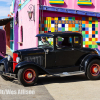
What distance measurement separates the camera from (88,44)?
40.2ft

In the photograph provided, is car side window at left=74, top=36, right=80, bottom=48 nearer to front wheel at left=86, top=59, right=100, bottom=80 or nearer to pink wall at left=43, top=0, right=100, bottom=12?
front wheel at left=86, top=59, right=100, bottom=80

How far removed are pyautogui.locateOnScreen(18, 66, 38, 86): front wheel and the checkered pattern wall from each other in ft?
15.7

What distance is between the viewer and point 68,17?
12.0 metres

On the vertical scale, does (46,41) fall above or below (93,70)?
above

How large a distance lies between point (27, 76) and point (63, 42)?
1.77 metres

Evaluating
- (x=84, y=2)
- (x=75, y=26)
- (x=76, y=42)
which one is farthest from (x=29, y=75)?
(x=84, y=2)

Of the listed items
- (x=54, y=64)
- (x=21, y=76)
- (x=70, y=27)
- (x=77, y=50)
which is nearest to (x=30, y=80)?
(x=21, y=76)

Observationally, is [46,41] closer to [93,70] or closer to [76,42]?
[76,42]

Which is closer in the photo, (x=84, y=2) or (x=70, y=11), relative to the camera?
(x=70, y=11)

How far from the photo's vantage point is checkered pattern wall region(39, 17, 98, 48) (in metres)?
11.7

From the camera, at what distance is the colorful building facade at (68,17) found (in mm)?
11555

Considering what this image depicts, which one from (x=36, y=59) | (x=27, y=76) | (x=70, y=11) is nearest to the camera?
(x=27, y=76)

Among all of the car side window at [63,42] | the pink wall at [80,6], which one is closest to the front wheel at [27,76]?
the car side window at [63,42]

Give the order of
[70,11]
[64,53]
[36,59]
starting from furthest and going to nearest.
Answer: [70,11]
[64,53]
[36,59]
